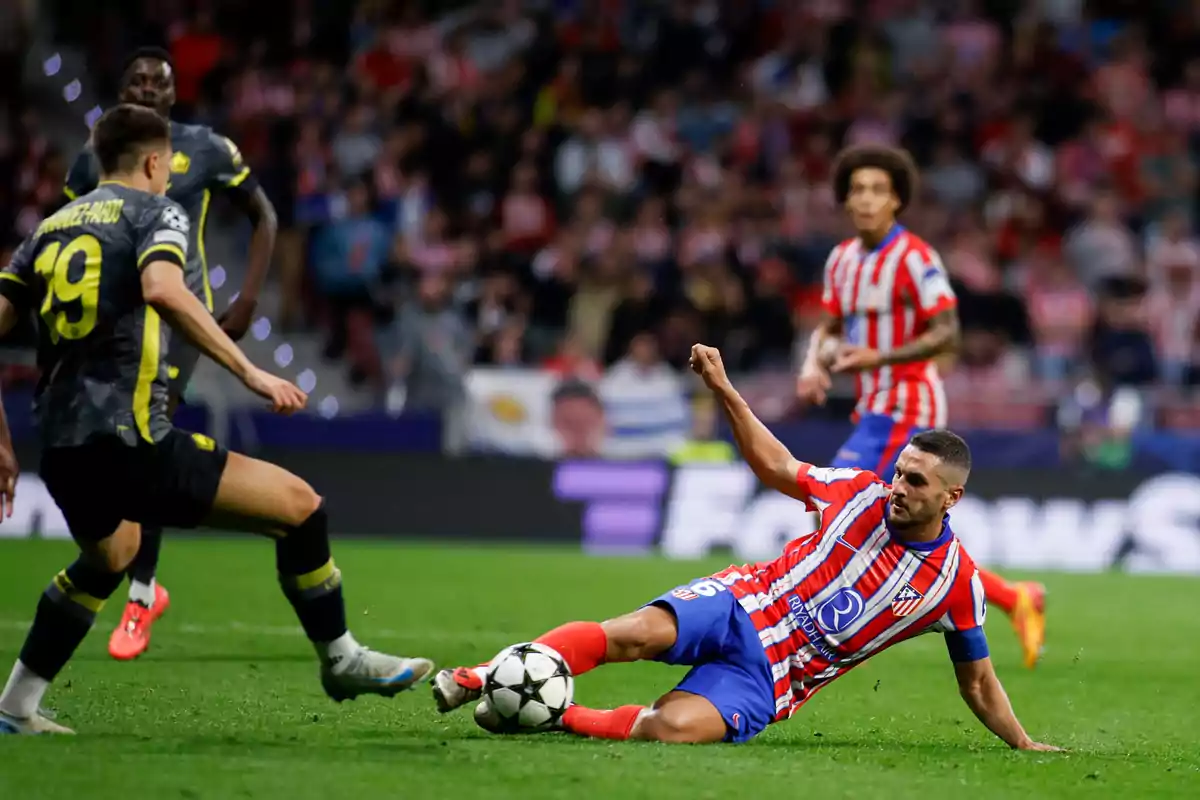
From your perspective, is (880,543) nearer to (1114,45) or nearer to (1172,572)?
(1172,572)

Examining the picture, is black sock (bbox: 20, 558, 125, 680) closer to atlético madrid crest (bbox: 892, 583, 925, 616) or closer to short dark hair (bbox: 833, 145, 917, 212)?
atlético madrid crest (bbox: 892, 583, 925, 616)

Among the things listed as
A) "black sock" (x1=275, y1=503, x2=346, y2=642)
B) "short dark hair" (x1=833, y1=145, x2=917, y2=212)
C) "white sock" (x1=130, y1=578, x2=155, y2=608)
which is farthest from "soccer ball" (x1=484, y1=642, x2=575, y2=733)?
"short dark hair" (x1=833, y1=145, x2=917, y2=212)

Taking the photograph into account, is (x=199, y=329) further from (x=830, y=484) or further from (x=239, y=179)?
(x=239, y=179)

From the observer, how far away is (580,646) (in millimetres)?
5867

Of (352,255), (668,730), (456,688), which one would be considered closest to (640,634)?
(668,730)

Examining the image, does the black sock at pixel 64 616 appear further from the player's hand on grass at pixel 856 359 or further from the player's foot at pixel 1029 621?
the player's foot at pixel 1029 621

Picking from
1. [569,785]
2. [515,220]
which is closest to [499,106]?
[515,220]

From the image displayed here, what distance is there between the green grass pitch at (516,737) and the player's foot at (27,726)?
0.16 metres

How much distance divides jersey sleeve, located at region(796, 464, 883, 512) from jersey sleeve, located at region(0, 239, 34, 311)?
266 cm

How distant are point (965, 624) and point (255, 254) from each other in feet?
12.8

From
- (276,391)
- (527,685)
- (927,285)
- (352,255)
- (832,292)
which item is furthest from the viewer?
(352,255)

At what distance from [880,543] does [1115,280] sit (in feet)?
38.4

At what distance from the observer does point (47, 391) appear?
18.3 ft

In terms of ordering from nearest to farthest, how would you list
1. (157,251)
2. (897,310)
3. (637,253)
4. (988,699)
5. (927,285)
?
(157,251), (988,699), (927,285), (897,310), (637,253)
